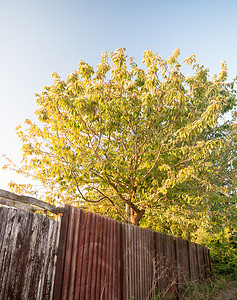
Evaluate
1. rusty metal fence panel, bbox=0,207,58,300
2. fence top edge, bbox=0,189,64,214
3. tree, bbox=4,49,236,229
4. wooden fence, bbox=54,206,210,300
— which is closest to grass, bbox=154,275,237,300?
wooden fence, bbox=54,206,210,300

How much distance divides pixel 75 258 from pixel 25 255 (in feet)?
3.19

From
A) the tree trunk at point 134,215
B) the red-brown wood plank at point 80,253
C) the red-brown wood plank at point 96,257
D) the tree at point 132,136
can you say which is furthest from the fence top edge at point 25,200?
the tree trunk at point 134,215

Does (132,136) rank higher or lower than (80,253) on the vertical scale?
higher

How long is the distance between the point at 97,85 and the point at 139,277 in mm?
4731

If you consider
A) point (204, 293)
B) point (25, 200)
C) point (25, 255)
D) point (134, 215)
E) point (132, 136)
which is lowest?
point (204, 293)

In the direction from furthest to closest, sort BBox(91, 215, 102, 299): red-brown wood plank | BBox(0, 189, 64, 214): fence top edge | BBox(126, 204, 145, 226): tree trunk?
BBox(126, 204, 145, 226): tree trunk, BBox(91, 215, 102, 299): red-brown wood plank, BBox(0, 189, 64, 214): fence top edge

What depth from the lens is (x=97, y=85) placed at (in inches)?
251

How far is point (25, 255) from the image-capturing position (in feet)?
9.57

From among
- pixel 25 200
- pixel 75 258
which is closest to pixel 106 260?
pixel 75 258

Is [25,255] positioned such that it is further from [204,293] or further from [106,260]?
[204,293]

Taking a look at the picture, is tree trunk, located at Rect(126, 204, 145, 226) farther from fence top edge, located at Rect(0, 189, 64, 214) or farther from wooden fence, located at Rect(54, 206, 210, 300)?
fence top edge, located at Rect(0, 189, 64, 214)

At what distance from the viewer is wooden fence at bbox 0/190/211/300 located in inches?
111

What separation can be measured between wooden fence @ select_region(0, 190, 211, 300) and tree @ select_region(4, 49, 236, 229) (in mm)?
1950

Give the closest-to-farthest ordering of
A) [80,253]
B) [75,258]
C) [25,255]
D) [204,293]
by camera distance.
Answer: [25,255] → [75,258] → [80,253] → [204,293]
